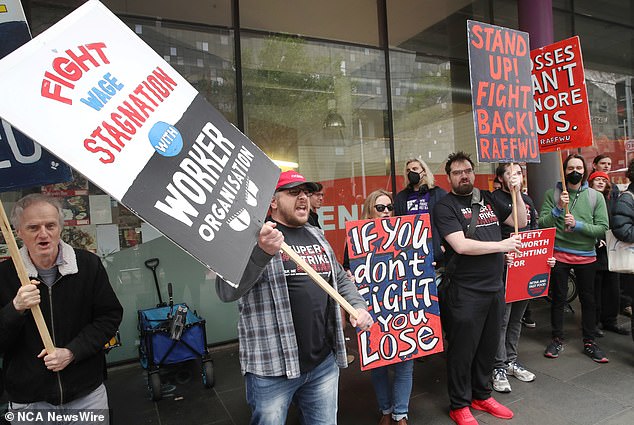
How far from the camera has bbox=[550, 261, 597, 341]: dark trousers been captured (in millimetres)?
4324

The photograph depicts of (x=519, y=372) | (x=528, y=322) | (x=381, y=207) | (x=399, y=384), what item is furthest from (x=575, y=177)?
(x=399, y=384)

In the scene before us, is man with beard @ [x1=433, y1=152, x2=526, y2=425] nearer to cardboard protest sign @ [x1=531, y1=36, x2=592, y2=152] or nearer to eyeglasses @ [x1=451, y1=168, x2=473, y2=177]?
eyeglasses @ [x1=451, y1=168, x2=473, y2=177]

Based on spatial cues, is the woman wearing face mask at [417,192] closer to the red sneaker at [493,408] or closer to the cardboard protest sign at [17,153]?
the red sneaker at [493,408]

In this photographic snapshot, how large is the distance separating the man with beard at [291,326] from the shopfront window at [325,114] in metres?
3.46

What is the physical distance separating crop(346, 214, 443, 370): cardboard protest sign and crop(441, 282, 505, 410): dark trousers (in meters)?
0.18

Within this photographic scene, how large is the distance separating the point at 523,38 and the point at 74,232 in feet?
15.7

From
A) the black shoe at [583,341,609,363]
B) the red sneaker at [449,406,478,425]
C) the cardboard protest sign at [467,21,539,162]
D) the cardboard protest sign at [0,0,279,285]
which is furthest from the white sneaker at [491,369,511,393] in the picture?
the cardboard protest sign at [0,0,279,285]

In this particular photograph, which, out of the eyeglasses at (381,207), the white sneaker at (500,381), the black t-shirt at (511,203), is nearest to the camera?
the eyeglasses at (381,207)

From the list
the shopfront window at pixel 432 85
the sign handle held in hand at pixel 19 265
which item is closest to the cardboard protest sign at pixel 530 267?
the shopfront window at pixel 432 85

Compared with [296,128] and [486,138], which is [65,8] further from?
[486,138]

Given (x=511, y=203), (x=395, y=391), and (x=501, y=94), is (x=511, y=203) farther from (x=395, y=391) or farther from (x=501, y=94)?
(x=395, y=391)

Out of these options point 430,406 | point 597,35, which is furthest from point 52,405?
point 597,35

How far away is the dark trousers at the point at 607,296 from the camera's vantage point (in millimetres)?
4887

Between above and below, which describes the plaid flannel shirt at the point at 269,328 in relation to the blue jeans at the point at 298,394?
above
